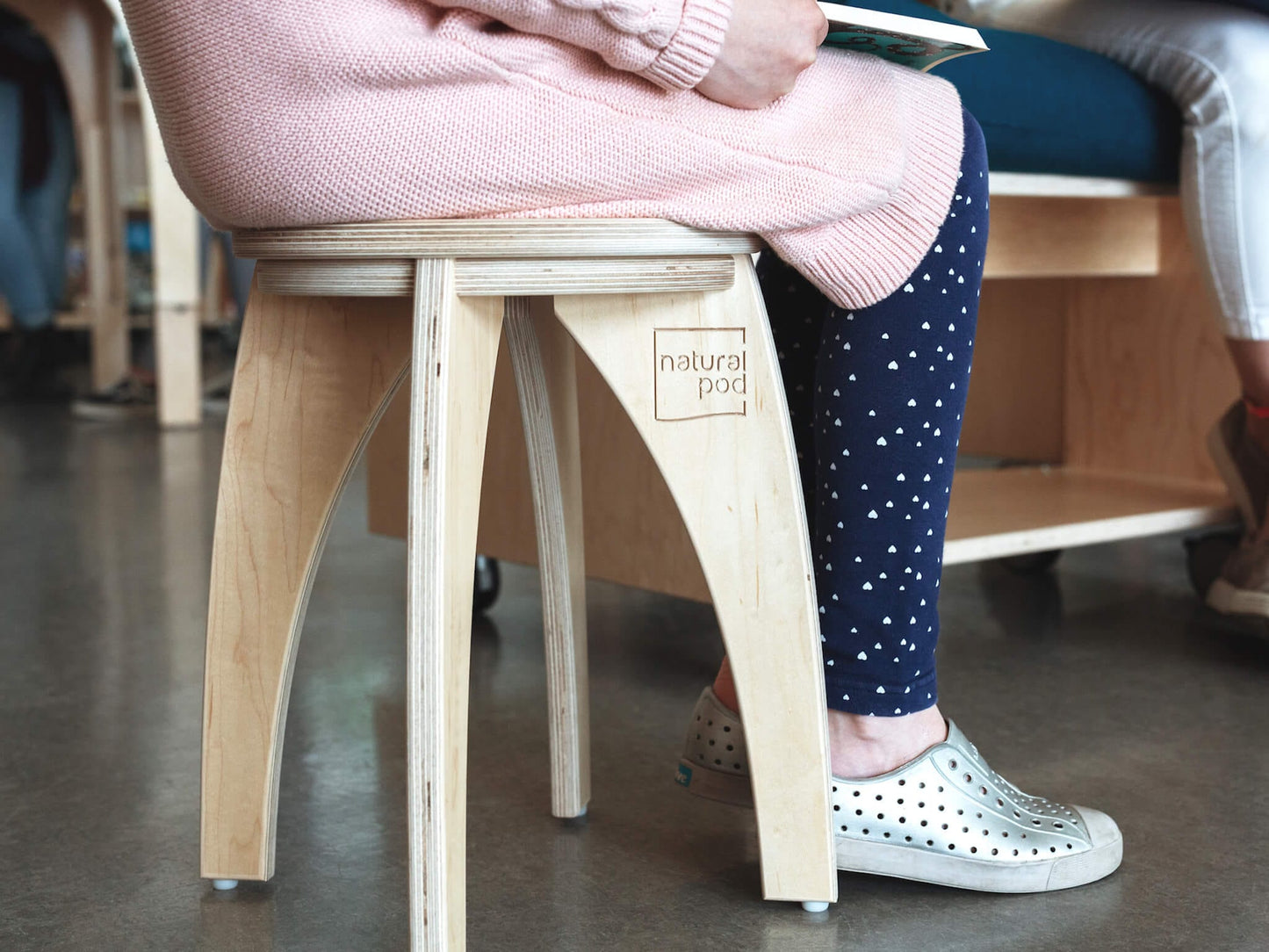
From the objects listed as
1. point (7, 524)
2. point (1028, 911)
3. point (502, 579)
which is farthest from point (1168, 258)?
point (7, 524)

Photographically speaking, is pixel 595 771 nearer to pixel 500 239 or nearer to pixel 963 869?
pixel 963 869

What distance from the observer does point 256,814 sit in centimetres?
69

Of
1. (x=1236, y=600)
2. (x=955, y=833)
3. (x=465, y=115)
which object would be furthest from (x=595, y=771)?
(x=1236, y=600)

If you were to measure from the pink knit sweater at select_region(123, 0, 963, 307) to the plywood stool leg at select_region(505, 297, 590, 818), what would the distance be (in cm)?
20

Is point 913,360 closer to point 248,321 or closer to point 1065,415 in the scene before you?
point 248,321

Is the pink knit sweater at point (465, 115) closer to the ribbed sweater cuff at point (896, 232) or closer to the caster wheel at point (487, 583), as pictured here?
the ribbed sweater cuff at point (896, 232)

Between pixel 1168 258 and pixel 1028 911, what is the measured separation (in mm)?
889

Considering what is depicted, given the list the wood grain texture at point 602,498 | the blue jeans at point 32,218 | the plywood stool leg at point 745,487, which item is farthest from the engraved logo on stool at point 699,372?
the blue jeans at point 32,218

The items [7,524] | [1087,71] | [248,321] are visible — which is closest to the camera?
[248,321]

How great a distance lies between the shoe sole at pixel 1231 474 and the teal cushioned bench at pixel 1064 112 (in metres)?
0.25

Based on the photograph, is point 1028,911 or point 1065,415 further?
point 1065,415

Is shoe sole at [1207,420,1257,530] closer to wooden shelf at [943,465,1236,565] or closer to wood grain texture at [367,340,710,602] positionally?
wooden shelf at [943,465,1236,565]

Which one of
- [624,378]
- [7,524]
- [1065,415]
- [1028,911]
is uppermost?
[624,378]

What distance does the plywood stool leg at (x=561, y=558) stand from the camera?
759mm
